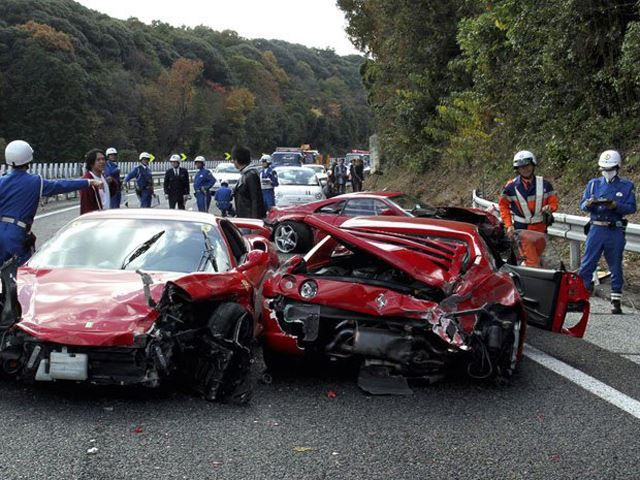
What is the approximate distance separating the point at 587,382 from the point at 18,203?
17.1ft

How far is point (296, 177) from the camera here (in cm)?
2181

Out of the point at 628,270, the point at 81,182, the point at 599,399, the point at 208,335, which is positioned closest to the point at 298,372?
the point at 208,335

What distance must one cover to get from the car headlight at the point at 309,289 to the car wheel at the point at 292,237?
29.8 feet

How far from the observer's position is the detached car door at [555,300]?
6730 millimetres

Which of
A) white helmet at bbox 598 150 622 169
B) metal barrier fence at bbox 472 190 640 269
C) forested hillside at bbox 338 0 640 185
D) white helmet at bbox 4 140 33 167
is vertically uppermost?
forested hillside at bbox 338 0 640 185

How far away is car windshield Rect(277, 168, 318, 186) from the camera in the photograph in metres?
21.5

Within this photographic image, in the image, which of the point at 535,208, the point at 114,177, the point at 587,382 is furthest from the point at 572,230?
the point at 114,177

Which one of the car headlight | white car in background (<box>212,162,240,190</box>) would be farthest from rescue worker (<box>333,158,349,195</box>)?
the car headlight

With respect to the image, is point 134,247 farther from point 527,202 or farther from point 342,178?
point 342,178

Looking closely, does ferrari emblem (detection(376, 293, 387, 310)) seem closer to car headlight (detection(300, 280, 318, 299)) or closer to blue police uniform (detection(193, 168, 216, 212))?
car headlight (detection(300, 280, 318, 299))

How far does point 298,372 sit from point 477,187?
17781mm

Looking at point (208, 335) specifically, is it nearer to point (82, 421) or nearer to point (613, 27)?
point (82, 421)

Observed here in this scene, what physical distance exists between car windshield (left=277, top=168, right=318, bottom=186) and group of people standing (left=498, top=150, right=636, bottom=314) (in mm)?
11985

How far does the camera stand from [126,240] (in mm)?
6551
